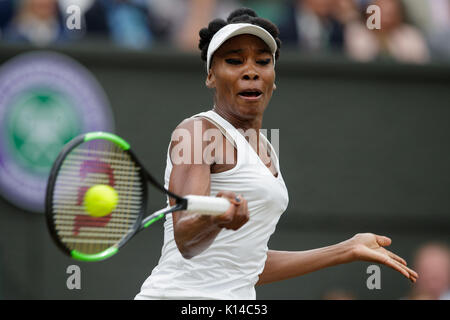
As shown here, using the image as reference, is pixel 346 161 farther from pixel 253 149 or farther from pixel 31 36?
pixel 253 149

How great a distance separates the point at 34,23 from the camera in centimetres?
645

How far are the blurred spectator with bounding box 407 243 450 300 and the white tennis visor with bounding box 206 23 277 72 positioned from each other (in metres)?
3.28

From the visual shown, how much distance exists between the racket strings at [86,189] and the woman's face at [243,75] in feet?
1.99

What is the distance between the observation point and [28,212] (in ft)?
20.5

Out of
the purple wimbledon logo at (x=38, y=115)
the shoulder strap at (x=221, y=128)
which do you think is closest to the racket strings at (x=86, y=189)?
the shoulder strap at (x=221, y=128)

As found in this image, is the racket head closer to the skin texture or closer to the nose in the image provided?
the skin texture

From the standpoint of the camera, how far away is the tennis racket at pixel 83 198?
9.16ft

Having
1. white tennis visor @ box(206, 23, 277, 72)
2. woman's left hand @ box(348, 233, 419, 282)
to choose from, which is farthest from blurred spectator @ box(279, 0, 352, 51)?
woman's left hand @ box(348, 233, 419, 282)

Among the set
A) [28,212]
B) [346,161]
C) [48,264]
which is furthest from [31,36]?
[346,161]

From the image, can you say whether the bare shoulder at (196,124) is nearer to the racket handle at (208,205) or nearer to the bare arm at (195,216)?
the bare arm at (195,216)

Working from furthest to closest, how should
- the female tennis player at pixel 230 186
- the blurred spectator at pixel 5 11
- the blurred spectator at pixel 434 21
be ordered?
the blurred spectator at pixel 434 21
the blurred spectator at pixel 5 11
the female tennis player at pixel 230 186

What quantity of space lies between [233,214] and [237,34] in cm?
90

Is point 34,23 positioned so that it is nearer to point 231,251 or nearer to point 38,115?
point 38,115

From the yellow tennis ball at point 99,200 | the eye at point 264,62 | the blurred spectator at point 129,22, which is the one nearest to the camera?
the yellow tennis ball at point 99,200
